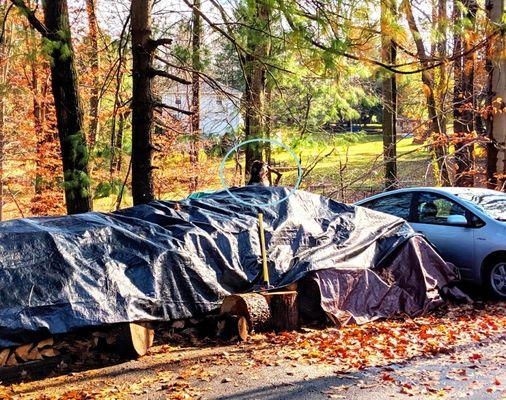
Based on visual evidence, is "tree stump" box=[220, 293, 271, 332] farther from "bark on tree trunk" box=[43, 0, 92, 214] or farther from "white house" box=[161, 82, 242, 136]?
"white house" box=[161, 82, 242, 136]

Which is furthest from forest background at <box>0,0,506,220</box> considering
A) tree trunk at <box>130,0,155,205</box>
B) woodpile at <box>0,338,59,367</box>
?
woodpile at <box>0,338,59,367</box>

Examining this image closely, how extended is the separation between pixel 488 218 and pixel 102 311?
5985mm

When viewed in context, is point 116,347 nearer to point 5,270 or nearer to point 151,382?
point 151,382

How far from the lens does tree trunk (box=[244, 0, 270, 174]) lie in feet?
34.5

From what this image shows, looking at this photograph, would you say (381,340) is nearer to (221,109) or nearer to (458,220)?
(458,220)

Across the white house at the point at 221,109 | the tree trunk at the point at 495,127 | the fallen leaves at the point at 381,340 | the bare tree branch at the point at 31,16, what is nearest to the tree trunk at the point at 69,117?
the bare tree branch at the point at 31,16

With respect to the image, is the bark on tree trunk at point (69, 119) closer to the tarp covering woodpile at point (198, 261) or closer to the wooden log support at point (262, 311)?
the tarp covering woodpile at point (198, 261)

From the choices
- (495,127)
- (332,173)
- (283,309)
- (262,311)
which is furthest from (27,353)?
(332,173)

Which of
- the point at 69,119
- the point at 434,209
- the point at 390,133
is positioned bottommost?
the point at 434,209

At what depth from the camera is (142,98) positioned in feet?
34.3

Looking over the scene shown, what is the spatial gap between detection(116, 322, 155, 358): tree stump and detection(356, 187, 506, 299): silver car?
5.35 meters

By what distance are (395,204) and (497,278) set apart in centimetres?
222

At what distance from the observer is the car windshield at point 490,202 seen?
8.82m

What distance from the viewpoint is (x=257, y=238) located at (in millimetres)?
7277
